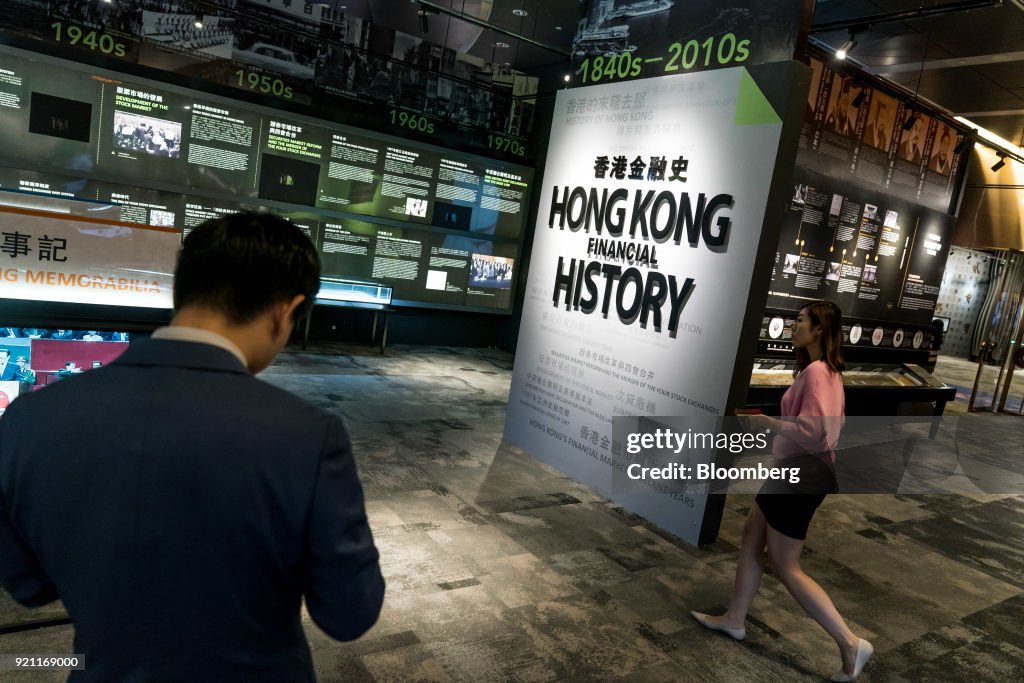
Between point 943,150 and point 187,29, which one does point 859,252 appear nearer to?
point 943,150

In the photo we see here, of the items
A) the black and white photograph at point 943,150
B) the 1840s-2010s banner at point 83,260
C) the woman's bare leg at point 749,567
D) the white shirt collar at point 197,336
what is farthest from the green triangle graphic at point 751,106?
the black and white photograph at point 943,150

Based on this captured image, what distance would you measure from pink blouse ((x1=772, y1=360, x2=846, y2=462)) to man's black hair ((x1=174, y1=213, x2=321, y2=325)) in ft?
7.70

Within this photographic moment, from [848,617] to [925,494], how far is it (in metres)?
2.96

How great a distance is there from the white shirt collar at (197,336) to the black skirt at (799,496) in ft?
7.73

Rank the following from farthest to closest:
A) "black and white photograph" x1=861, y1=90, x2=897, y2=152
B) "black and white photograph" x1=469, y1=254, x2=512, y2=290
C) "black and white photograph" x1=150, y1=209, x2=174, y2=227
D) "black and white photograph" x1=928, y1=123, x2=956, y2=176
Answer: "black and white photograph" x1=469, y1=254, x2=512, y2=290
"black and white photograph" x1=928, y1=123, x2=956, y2=176
"black and white photograph" x1=150, y1=209, x2=174, y2=227
"black and white photograph" x1=861, y1=90, x2=897, y2=152

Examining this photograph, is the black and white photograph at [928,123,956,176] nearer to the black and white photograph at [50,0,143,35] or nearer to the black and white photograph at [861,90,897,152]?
the black and white photograph at [861,90,897,152]

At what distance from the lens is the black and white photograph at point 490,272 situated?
368 inches

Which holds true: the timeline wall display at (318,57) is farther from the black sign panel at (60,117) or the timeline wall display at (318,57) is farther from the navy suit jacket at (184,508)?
the navy suit jacket at (184,508)

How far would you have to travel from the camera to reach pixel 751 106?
147 inches

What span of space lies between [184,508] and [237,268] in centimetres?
33

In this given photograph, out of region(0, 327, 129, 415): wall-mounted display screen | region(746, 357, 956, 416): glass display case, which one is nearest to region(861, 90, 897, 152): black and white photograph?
region(746, 357, 956, 416): glass display case

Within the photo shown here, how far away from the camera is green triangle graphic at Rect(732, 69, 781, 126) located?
3659mm

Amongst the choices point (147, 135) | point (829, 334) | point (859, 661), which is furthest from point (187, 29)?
point (859, 661)

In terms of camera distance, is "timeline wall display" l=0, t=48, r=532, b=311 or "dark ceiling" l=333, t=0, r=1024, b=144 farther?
"timeline wall display" l=0, t=48, r=532, b=311
